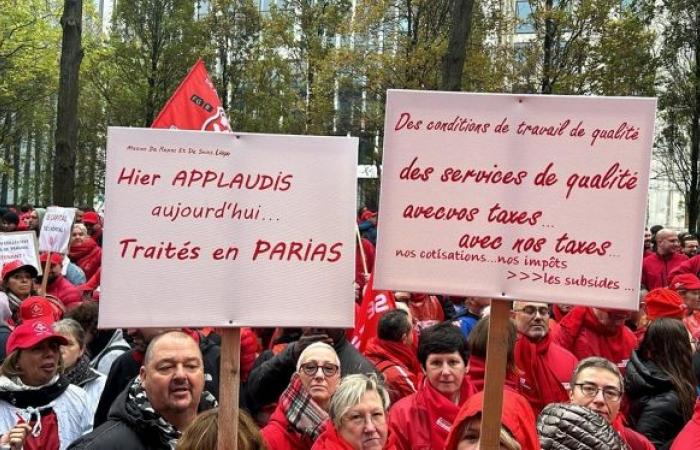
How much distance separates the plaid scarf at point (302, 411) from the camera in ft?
15.4

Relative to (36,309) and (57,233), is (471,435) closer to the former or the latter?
(36,309)

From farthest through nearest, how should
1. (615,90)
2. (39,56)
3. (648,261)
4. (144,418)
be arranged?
(39,56) < (615,90) < (648,261) < (144,418)

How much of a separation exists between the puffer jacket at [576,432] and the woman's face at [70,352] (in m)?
3.12

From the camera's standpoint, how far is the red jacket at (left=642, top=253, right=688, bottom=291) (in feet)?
40.8

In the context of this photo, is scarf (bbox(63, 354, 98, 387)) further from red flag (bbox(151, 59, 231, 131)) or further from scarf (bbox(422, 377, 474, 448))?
red flag (bbox(151, 59, 231, 131))

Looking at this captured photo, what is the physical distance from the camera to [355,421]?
Result: 4227mm

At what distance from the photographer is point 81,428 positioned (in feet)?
16.8

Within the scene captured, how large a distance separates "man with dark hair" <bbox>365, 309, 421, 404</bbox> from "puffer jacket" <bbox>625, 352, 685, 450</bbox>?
1.24 metres

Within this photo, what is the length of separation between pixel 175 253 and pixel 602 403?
2109 mm

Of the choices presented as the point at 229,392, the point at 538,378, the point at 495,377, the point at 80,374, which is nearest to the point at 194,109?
the point at 80,374

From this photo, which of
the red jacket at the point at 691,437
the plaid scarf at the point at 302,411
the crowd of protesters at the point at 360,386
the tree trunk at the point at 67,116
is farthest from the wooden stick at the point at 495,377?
the tree trunk at the point at 67,116

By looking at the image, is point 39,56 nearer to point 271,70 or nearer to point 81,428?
point 271,70

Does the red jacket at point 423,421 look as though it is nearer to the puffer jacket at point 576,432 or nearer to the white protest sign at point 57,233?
the puffer jacket at point 576,432

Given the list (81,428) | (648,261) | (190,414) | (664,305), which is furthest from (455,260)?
(648,261)
